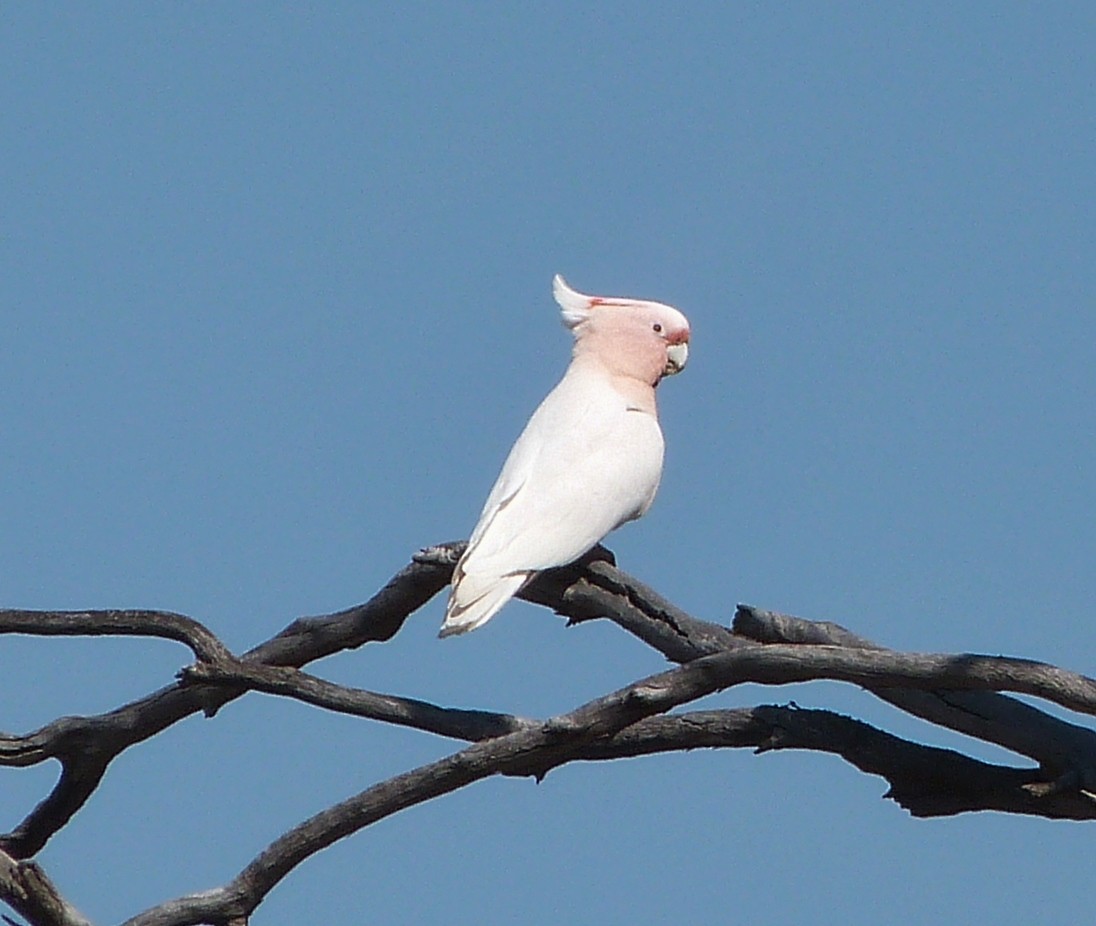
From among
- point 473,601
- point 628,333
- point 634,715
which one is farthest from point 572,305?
point 634,715

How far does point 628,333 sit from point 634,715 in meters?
1.91

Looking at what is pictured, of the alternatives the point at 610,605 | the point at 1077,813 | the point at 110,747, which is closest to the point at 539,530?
the point at 610,605

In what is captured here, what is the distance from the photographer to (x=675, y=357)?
480 cm

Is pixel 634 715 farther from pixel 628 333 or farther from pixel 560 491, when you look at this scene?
pixel 628 333

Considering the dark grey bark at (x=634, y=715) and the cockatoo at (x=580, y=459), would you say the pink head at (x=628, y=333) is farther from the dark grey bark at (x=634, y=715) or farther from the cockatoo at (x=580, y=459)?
the dark grey bark at (x=634, y=715)

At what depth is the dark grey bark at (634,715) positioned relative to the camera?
2891 mm

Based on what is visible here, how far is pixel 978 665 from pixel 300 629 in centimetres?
139

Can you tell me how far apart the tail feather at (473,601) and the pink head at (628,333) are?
3.71 ft

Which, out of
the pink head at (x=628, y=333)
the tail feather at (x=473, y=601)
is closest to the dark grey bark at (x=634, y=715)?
the tail feather at (x=473, y=601)

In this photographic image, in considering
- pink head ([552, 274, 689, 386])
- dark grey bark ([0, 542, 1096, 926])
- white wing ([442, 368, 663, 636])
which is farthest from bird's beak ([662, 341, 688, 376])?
dark grey bark ([0, 542, 1096, 926])

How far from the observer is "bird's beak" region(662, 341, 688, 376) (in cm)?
479

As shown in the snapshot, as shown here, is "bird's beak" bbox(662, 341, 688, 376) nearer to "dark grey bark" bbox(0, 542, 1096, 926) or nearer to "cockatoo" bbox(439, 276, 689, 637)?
"cockatoo" bbox(439, 276, 689, 637)

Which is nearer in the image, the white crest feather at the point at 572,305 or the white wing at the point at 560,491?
the white wing at the point at 560,491

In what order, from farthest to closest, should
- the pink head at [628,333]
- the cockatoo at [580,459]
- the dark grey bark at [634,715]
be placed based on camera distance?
1. the pink head at [628,333]
2. the cockatoo at [580,459]
3. the dark grey bark at [634,715]
